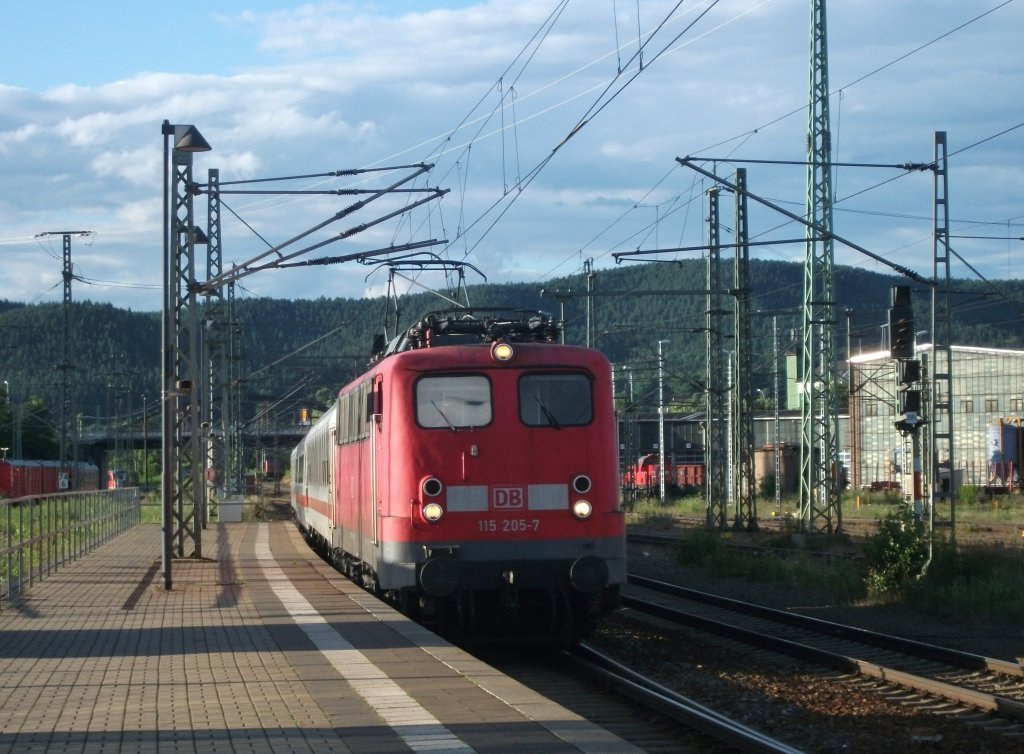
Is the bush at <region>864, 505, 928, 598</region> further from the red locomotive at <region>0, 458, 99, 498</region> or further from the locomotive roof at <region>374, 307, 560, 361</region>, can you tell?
the red locomotive at <region>0, 458, 99, 498</region>

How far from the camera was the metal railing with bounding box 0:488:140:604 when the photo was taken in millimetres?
16147

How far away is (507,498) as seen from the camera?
13055mm

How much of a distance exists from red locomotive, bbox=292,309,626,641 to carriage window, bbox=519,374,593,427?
10 millimetres

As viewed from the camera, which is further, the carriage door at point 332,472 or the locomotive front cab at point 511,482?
the carriage door at point 332,472

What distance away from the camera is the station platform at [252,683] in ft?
25.0

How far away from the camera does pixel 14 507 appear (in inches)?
660

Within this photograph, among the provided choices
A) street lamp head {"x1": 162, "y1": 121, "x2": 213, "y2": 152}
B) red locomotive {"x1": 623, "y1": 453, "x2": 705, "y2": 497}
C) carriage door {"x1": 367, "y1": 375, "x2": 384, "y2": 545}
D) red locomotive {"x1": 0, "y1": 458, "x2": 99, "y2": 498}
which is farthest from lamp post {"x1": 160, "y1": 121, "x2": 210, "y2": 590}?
red locomotive {"x1": 623, "y1": 453, "x2": 705, "y2": 497}

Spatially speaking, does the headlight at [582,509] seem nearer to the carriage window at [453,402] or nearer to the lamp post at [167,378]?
the carriage window at [453,402]

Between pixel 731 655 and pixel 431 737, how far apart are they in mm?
6671

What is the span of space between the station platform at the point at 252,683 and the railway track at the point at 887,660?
3775 mm

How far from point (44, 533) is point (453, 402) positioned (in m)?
8.57

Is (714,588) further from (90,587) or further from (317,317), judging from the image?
(317,317)

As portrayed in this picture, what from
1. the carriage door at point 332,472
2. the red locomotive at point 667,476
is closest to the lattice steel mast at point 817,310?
the carriage door at point 332,472

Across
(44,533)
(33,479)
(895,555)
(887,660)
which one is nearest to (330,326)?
(33,479)
